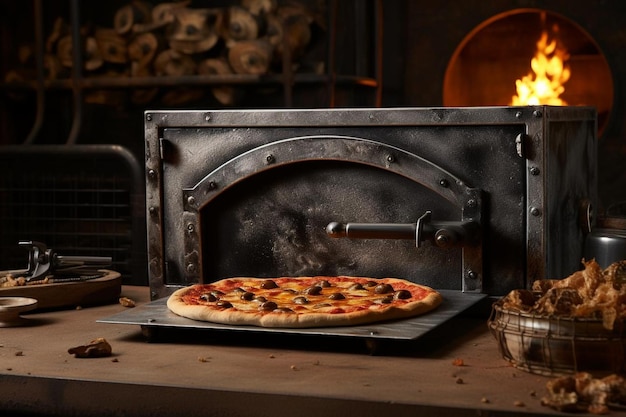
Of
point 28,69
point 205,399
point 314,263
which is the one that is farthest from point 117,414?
point 28,69

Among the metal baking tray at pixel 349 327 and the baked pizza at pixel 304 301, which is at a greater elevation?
the baked pizza at pixel 304 301

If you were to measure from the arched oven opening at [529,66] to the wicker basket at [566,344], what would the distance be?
2595 millimetres

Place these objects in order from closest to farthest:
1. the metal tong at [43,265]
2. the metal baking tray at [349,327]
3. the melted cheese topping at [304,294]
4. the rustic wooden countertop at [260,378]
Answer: the rustic wooden countertop at [260,378], the metal baking tray at [349,327], the melted cheese topping at [304,294], the metal tong at [43,265]

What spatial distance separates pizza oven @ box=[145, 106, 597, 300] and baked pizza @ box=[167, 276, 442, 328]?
12 cm

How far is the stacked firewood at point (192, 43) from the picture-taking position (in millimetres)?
4617

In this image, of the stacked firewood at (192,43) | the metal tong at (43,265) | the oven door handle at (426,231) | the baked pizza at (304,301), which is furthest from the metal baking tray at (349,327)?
the stacked firewood at (192,43)

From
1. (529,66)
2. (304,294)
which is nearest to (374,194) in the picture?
(304,294)

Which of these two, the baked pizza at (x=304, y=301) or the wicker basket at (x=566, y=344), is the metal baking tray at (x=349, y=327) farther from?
the wicker basket at (x=566, y=344)

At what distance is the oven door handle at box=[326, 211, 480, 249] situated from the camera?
2.55 m

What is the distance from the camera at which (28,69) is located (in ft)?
16.9

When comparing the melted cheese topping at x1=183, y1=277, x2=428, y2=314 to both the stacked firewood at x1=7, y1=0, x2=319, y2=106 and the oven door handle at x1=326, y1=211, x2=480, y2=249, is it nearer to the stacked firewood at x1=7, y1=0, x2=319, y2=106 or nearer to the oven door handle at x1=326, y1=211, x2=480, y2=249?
the oven door handle at x1=326, y1=211, x2=480, y2=249

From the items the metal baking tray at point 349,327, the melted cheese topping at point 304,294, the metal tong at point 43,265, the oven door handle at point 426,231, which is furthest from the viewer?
the metal tong at point 43,265

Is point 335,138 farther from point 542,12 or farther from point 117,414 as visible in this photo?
point 542,12

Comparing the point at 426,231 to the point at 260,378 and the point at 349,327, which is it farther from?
the point at 260,378
